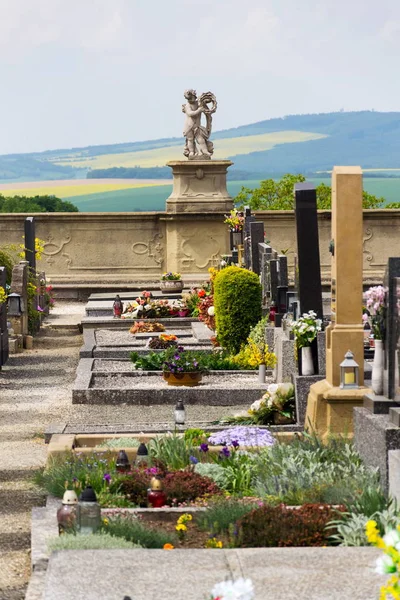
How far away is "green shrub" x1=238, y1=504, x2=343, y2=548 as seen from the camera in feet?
28.0

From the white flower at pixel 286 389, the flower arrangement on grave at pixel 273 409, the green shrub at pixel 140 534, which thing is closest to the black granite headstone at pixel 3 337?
the flower arrangement on grave at pixel 273 409

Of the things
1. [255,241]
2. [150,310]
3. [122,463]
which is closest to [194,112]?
[150,310]

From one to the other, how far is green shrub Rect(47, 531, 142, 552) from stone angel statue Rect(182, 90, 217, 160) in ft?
74.8

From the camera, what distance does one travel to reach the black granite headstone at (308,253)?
14398mm

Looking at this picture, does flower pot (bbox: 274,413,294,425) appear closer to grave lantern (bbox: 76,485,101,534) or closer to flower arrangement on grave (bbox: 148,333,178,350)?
grave lantern (bbox: 76,485,101,534)

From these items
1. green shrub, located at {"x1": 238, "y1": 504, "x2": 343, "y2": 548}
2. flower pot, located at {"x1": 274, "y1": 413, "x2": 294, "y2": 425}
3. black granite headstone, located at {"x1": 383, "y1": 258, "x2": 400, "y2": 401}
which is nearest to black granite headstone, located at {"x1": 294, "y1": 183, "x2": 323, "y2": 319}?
flower pot, located at {"x1": 274, "y1": 413, "x2": 294, "y2": 425}

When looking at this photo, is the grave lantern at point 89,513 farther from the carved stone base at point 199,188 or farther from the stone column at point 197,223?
the carved stone base at point 199,188

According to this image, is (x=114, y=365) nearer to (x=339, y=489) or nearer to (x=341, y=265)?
(x=341, y=265)

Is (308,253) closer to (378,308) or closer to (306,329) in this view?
(306,329)

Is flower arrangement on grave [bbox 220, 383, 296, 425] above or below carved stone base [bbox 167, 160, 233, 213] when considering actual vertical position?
below

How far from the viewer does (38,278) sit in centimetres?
2647

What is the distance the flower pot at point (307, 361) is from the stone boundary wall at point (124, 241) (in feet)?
56.6

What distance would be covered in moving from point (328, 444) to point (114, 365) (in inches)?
311

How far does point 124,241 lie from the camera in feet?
102
